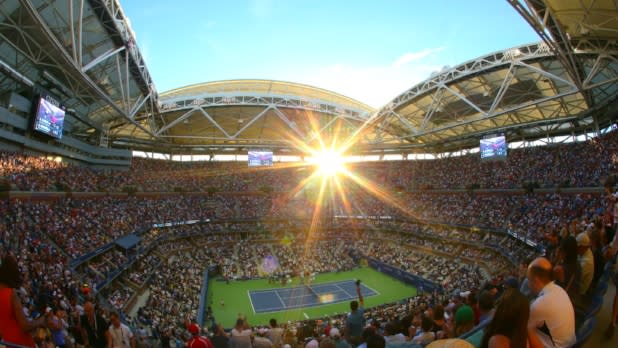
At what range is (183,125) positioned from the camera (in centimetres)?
4759

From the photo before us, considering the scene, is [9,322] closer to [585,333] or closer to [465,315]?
[465,315]

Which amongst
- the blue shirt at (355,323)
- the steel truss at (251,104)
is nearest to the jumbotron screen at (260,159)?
the steel truss at (251,104)

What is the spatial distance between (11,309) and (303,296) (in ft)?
88.2

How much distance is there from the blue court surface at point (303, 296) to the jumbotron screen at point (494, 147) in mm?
23489

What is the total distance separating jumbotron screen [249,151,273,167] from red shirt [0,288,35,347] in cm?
5013

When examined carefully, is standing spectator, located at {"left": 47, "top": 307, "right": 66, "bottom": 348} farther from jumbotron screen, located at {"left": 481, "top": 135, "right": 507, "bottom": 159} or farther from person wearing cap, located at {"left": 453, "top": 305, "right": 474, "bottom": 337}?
jumbotron screen, located at {"left": 481, "top": 135, "right": 507, "bottom": 159}

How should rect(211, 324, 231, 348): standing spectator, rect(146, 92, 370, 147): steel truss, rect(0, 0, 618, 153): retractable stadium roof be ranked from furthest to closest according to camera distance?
rect(146, 92, 370, 147): steel truss < rect(0, 0, 618, 153): retractable stadium roof < rect(211, 324, 231, 348): standing spectator

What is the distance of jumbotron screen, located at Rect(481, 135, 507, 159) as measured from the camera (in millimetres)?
41344

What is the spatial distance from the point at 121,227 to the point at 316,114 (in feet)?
83.6

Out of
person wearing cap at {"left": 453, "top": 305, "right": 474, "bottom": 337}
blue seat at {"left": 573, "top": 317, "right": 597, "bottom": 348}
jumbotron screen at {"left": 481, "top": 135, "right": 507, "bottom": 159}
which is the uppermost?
jumbotron screen at {"left": 481, "top": 135, "right": 507, "bottom": 159}

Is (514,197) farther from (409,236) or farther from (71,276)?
(71,276)

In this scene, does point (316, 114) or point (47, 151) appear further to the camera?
point (316, 114)

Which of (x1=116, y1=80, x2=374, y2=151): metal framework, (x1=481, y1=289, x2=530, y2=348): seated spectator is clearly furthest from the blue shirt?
(x1=116, y1=80, x2=374, y2=151): metal framework

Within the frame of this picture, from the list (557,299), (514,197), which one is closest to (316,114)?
(514,197)
